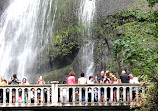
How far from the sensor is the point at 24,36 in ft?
146

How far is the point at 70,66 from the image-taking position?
40.4 m

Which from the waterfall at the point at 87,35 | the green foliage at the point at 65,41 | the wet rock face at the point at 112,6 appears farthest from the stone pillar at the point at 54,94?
the green foliage at the point at 65,41

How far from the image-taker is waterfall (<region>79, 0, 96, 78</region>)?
1544 inches

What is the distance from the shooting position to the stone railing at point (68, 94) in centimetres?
2458

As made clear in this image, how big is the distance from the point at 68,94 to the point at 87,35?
16750mm

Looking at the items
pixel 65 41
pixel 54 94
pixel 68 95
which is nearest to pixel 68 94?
pixel 68 95

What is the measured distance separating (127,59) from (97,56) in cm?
1606

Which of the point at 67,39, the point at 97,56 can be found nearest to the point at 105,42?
the point at 97,56

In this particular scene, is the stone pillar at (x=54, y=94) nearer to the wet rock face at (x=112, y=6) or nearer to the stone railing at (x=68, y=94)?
the stone railing at (x=68, y=94)

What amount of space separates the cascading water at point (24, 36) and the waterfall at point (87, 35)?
2.92 m

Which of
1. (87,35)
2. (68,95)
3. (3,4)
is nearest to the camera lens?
(68,95)

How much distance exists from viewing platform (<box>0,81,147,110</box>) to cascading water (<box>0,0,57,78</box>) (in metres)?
17.0

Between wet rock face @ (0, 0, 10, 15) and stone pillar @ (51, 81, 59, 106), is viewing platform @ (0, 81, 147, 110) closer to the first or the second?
stone pillar @ (51, 81, 59, 106)

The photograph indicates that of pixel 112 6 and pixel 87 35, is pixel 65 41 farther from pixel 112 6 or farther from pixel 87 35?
pixel 112 6
